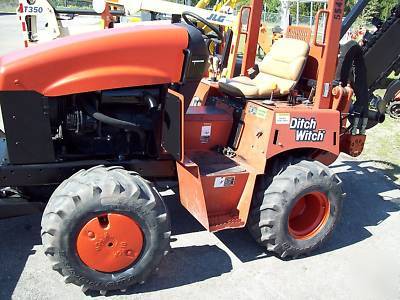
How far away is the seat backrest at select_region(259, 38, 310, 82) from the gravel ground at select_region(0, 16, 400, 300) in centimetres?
142

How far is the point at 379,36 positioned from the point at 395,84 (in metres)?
0.87

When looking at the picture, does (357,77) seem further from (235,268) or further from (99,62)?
(99,62)

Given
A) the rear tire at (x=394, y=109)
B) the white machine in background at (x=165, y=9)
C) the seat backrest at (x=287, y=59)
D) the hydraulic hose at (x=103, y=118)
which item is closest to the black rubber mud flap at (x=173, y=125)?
the hydraulic hose at (x=103, y=118)

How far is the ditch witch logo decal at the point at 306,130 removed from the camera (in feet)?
12.0

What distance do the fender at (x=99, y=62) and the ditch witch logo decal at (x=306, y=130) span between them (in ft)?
3.30

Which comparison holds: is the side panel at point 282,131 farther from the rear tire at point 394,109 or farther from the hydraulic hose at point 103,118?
the rear tire at point 394,109

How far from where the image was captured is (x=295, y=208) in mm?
3945

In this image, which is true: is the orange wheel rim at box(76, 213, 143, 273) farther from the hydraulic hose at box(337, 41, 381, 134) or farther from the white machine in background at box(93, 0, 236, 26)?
the white machine in background at box(93, 0, 236, 26)

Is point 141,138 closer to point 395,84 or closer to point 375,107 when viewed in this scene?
point 375,107

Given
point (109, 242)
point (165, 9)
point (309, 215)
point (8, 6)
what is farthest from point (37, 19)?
point (8, 6)

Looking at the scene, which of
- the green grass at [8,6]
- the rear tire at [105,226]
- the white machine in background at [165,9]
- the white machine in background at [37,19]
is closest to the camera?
the rear tire at [105,226]

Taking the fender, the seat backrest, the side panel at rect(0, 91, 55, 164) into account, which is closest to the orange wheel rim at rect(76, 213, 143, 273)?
the side panel at rect(0, 91, 55, 164)

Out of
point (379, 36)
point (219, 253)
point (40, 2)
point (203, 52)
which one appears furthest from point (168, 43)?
point (40, 2)

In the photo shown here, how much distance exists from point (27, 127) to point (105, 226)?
2.68 ft
